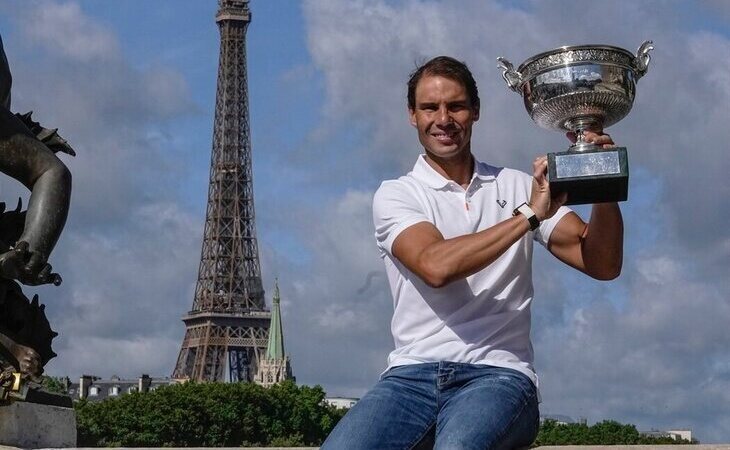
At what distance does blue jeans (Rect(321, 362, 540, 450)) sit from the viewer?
5.20 metres

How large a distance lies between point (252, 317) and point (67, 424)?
3588 inches

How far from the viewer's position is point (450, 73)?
5.70 meters

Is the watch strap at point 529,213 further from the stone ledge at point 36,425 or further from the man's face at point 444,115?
the stone ledge at point 36,425

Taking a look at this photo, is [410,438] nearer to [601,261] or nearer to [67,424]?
[601,261]

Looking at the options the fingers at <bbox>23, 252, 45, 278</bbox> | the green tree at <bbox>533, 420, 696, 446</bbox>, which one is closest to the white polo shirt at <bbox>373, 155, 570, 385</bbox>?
the fingers at <bbox>23, 252, 45, 278</bbox>

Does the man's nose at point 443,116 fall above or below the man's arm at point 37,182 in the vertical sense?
below

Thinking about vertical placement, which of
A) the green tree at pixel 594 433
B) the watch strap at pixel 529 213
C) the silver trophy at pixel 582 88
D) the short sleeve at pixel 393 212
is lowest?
the watch strap at pixel 529 213

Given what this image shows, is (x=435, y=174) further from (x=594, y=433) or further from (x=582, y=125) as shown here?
(x=594, y=433)

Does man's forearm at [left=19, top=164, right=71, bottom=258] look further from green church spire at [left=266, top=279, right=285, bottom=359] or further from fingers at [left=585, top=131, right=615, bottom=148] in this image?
green church spire at [left=266, top=279, right=285, bottom=359]

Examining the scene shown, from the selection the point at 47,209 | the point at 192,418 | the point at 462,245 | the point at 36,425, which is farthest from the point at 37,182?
the point at 192,418

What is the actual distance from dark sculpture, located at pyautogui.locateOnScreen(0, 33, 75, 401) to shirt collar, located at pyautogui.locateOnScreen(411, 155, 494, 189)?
7.38ft

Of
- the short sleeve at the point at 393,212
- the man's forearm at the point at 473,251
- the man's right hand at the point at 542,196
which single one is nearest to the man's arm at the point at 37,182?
the short sleeve at the point at 393,212

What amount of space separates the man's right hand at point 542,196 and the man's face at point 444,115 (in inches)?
14.3

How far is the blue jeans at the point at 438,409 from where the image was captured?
17.1 ft
